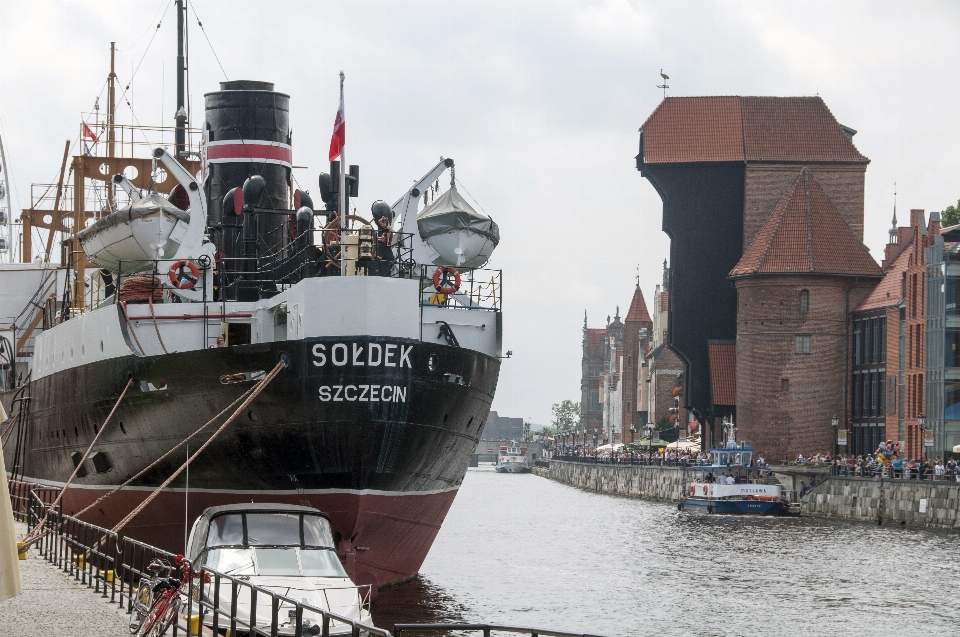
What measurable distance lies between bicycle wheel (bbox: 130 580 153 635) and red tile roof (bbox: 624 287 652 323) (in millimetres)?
146618

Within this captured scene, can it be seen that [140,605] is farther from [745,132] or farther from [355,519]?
[745,132]

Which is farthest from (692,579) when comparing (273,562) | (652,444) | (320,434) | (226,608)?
(652,444)

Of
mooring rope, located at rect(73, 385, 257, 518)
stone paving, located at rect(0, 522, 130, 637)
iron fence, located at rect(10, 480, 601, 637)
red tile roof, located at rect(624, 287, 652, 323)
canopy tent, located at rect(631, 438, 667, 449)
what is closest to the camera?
iron fence, located at rect(10, 480, 601, 637)

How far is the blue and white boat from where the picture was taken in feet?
221

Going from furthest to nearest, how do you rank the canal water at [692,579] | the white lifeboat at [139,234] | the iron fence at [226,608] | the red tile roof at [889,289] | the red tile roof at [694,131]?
1. the red tile roof at [694,131]
2. the red tile roof at [889,289]
3. the canal water at [692,579]
4. the white lifeboat at [139,234]
5. the iron fence at [226,608]

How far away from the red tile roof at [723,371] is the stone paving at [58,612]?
65994 millimetres

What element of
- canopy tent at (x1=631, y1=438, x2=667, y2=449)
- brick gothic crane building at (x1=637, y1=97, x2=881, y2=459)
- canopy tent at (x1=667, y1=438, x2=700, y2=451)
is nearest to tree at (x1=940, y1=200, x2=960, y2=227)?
brick gothic crane building at (x1=637, y1=97, x2=881, y2=459)

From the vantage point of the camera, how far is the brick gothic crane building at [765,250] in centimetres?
8225

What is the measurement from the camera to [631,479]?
318ft

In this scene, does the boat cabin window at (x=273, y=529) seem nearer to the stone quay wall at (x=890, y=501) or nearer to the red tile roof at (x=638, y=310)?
the stone quay wall at (x=890, y=501)

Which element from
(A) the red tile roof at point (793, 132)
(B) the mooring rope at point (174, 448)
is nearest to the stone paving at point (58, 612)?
(B) the mooring rope at point (174, 448)

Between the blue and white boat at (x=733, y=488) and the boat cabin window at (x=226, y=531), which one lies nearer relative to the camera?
the boat cabin window at (x=226, y=531)

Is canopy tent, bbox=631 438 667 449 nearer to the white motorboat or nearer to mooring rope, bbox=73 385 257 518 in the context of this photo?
mooring rope, bbox=73 385 257 518

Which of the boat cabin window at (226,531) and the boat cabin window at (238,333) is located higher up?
the boat cabin window at (238,333)
